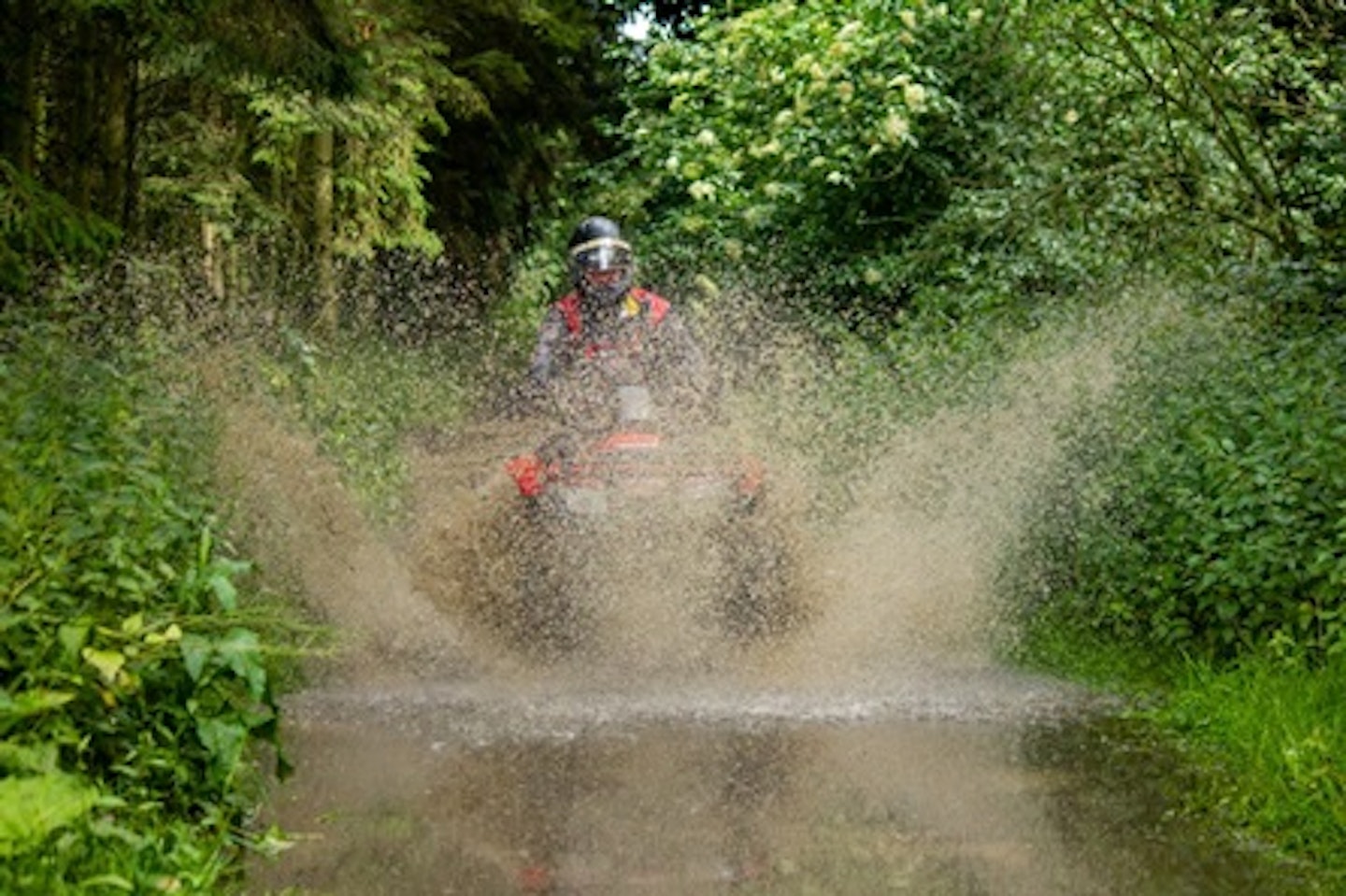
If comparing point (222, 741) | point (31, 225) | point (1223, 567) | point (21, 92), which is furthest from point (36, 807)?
point (21, 92)

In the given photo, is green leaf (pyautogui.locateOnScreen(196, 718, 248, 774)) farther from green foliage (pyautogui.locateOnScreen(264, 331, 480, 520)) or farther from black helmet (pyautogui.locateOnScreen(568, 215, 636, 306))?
green foliage (pyautogui.locateOnScreen(264, 331, 480, 520))

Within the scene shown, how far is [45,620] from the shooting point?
18.3 ft

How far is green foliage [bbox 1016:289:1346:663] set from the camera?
8.69 m

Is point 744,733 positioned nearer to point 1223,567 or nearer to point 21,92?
point 1223,567

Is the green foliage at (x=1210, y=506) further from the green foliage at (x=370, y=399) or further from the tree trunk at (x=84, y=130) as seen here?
the tree trunk at (x=84, y=130)

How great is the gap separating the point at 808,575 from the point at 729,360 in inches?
209

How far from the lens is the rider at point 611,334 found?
1097cm

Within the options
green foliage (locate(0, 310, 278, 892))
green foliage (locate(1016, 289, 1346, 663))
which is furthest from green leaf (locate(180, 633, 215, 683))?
green foliage (locate(1016, 289, 1346, 663))

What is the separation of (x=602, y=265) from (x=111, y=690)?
20.7 ft

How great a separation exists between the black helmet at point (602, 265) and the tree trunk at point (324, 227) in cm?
1276

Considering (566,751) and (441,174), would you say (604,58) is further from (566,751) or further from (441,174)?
(566,751)

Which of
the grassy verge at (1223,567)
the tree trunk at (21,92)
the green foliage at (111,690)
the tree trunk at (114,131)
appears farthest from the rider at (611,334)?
the tree trunk at (114,131)

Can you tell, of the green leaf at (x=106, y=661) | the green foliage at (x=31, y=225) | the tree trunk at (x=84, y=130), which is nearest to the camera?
the green leaf at (x=106, y=661)

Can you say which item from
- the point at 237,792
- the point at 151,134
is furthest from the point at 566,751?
the point at 151,134
